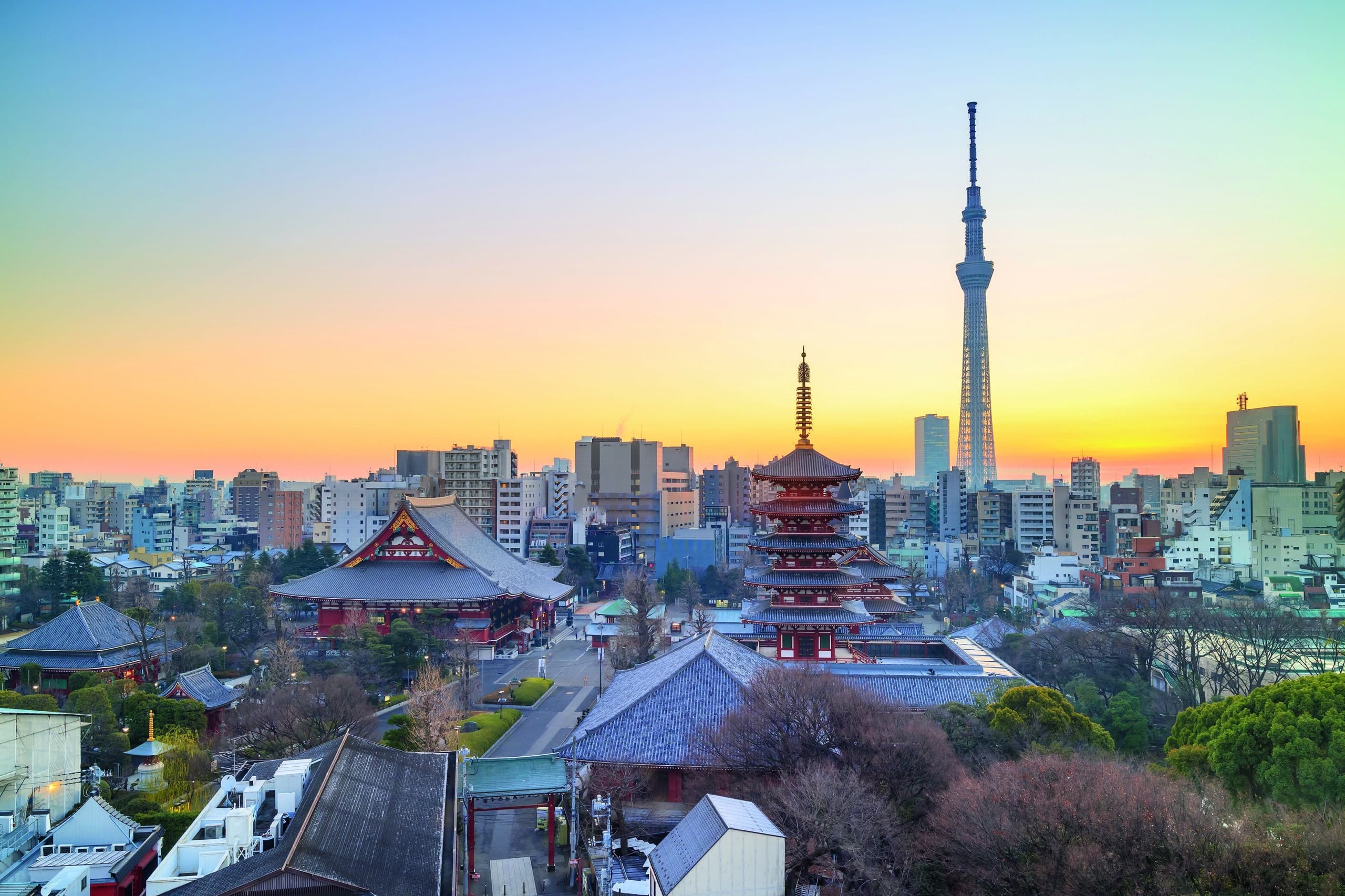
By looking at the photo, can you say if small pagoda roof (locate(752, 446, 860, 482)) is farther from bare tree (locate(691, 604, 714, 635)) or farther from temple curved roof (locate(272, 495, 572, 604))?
temple curved roof (locate(272, 495, 572, 604))

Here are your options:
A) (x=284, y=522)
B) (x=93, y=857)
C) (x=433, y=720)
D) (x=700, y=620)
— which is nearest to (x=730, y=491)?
(x=284, y=522)

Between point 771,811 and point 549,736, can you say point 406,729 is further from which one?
point 771,811

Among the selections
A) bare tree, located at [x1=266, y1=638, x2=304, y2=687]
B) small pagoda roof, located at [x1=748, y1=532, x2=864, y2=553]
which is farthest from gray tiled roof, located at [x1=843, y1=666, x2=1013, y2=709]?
bare tree, located at [x1=266, y1=638, x2=304, y2=687]

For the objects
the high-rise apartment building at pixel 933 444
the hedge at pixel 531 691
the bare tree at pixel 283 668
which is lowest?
the hedge at pixel 531 691

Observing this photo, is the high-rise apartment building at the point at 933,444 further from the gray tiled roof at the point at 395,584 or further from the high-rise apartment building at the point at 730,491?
the gray tiled roof at the point at 395,584

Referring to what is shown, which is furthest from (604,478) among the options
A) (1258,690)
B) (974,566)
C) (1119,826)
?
(1119,826)

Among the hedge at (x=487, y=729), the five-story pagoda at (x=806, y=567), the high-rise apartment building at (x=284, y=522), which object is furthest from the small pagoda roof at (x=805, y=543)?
the high-rise apartment building at (x=284, y=522)

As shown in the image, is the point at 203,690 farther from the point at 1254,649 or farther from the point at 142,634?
the point at 1254,649
